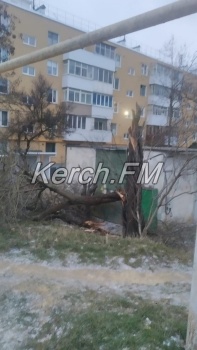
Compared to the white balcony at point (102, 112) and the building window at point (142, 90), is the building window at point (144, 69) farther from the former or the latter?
the white balcony at point (102, 112)

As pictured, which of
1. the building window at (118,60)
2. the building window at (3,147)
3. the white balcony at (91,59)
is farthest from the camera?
the building window at (118,60)

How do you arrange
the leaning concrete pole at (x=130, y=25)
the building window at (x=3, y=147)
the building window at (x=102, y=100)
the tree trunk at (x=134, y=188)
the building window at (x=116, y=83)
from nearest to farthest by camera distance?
1. the leaning concrete pole at (x=130, y=25)
2. the building window at (x=3, y=147)
3. the tree trunk at (x=134, y=188)
4. the building window at (x=102, y=100)
5. the building window at (x=116, y=83)

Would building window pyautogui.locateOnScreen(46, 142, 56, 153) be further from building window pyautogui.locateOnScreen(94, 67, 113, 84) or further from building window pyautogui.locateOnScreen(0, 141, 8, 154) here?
building window pyautogui.locateOnScreen(0, 141, 8, 154)

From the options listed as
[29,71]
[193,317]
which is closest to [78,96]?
[29,71]

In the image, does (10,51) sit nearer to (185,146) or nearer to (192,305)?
(185,146)

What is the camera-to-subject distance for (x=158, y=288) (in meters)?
3.77

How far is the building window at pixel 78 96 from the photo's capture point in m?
27.2

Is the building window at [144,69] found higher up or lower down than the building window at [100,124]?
higher up

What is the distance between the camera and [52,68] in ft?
88.5

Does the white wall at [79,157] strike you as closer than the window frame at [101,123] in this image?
Yes

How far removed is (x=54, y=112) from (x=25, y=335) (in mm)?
21640

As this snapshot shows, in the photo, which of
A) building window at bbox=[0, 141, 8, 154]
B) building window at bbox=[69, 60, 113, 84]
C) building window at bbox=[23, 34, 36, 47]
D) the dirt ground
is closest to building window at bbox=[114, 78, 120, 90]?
building window at bbox=[69, 60, 113, 84]

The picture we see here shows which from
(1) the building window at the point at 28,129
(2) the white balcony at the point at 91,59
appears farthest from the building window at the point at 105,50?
(1) the building window at the point at 28,129

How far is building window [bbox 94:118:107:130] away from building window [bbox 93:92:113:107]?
1537 mm
